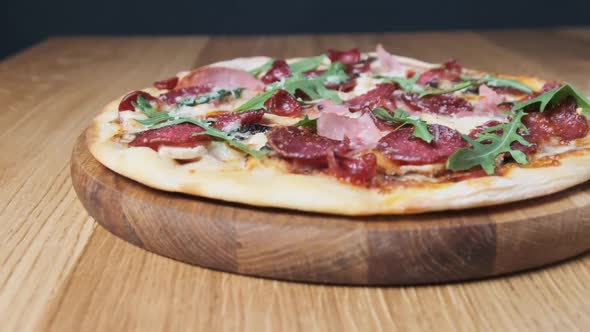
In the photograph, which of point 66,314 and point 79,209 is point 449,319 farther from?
point 79,209

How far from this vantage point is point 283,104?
6.99ft

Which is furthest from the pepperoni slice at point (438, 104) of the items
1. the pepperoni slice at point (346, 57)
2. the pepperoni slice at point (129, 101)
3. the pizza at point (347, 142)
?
the pepperoni slice at point (129, 101)

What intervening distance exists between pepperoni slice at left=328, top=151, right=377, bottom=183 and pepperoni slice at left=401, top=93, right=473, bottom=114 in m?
0.61

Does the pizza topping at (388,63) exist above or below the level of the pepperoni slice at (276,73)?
below

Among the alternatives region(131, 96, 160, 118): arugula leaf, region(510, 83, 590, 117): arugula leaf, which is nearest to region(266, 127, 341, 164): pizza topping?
region(131, 96, 160, 118): arugula leaf

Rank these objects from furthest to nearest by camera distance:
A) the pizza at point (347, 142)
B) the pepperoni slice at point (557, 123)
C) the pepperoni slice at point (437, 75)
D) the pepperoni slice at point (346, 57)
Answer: the pepperoni slice at point (346, 57) < the pepperoni slice at point (437, 75) < the pepperoni slice at point (557, 123) < the pizza at point (347, 142)

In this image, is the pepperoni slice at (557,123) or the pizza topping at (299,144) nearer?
the pizza topping at (299,144)

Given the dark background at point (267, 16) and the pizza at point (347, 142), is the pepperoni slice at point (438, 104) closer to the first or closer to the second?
the pizza at point (347, 142)

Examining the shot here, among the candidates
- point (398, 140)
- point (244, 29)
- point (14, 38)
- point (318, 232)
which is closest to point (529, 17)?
point (244, 29)

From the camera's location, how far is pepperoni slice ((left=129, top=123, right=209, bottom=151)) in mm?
1763

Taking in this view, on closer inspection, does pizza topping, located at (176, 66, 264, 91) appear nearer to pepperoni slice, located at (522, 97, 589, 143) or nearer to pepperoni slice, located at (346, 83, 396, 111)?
pepperoni slice, located at (346, 83, 396, 111)

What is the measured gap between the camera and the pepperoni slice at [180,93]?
7.55ft

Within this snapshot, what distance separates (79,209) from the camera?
1902 millimetres

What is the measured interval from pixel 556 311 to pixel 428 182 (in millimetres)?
361
